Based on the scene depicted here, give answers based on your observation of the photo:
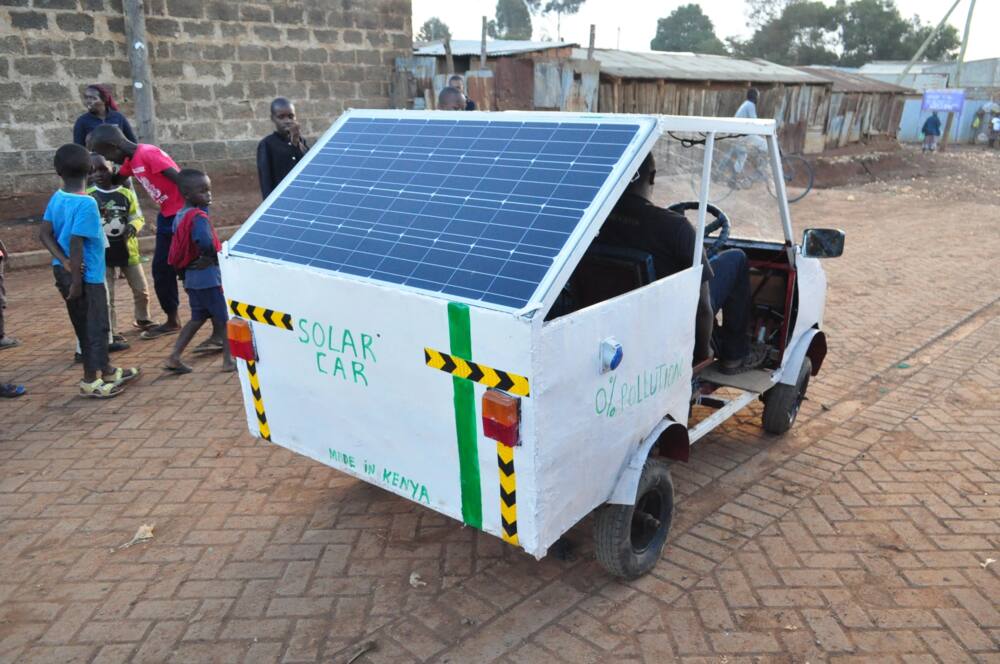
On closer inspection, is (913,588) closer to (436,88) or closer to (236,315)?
(236,315)

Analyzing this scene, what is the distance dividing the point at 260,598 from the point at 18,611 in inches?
41.1

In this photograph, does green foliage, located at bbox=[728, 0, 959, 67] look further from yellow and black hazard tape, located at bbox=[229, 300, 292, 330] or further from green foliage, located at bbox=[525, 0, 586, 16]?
yellow and black hazard tape, located at bbox=[229, 300, 292, 330]

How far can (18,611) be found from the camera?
10.4 feet

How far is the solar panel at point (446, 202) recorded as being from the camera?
8.82 feet

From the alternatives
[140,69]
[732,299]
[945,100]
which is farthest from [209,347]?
[945,100]

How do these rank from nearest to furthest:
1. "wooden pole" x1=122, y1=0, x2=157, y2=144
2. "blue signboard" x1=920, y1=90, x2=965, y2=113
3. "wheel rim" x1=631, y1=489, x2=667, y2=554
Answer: "wheel rim" x1=631, y1=489, x2=667, y2=554, "wooden pole" x1=122, y1=0, x2=157, y2=144, "blue signboard" x1=920, y1=90, x2=965, y2=113

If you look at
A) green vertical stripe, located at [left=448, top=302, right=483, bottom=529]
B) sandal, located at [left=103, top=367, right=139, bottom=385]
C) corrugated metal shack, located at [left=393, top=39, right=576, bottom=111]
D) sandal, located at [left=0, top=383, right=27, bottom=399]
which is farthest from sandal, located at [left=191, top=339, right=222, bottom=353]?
corrugated metal shack, located at [left=393, top=39, right=576, bottom=111]

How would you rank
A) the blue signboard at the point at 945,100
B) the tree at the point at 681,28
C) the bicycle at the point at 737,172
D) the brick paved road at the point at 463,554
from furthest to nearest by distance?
the tree at the point at 681,28
the blue signboard at the point at 945,100
the bicycle at the point at 737,172
the brick paved road at the point at 463,554

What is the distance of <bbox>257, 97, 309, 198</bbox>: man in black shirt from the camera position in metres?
6.20

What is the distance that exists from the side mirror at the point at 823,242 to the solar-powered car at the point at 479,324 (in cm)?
96

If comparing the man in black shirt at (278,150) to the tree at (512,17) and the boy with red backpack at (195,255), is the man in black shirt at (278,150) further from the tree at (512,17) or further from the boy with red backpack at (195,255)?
the tree at (512,17)

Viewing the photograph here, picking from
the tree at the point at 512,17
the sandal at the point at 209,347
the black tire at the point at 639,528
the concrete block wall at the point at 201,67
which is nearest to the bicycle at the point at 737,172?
the black tire at the point at 639,528

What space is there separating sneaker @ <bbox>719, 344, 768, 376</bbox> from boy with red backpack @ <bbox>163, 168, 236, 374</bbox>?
3.65 meters

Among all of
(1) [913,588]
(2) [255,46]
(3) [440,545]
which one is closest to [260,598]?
(3) [440,545]
